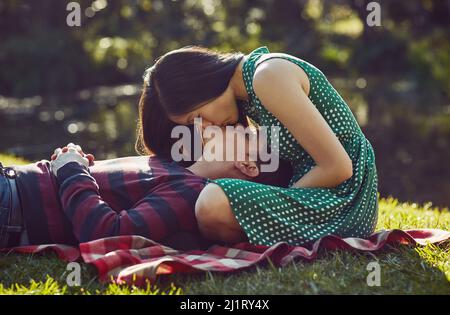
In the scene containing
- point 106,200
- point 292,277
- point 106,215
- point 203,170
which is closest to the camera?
point 292,277

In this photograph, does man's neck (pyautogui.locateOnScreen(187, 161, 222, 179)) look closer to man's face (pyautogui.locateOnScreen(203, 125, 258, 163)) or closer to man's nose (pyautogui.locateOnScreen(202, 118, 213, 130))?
man's face (pyautogui.locateOnScreen(203, 125, 258, 163))

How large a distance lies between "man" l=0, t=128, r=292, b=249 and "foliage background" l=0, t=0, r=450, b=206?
4405 millimetres

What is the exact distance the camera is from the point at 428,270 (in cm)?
236

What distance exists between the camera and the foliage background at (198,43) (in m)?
8.45

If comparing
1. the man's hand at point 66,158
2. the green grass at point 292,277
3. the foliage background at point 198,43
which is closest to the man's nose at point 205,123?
the man's hand at point 66,158

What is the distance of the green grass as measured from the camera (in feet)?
7.27

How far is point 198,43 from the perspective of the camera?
46.0ft

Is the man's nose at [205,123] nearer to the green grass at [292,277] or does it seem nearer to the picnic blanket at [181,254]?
the picnic blanket at [181,254]

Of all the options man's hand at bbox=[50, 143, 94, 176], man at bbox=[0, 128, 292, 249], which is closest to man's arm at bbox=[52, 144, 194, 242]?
man at bbox=[0, 128, 292, 249]

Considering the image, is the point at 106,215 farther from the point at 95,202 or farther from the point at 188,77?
the point at 188,77

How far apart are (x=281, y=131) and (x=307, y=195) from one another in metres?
0.30

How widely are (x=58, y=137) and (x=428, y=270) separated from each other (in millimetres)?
6853

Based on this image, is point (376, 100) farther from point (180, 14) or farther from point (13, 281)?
point (13, 281)

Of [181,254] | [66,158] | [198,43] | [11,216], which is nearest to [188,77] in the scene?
[66,158]
